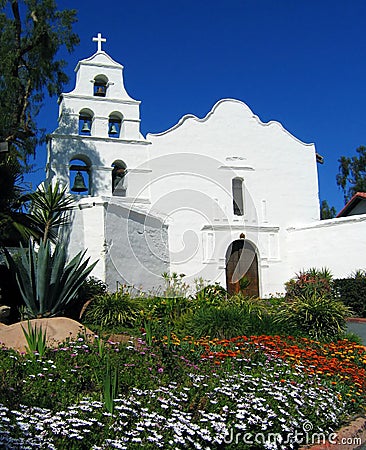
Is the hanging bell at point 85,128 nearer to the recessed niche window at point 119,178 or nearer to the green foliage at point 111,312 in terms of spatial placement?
the recessed niche window at point 119,178

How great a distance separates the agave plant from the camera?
9617mm

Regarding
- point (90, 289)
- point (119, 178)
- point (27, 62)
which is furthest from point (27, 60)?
point (90, 289)

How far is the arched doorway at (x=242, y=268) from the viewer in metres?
19.9

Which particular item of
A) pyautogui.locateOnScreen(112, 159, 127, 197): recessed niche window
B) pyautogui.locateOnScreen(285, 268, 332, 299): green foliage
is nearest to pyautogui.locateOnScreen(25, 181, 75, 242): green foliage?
pyautogui.locateOnScreen(112, 159, 127, 197): recessed niche window

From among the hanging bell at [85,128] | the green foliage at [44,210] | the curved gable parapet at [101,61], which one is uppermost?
the curved gable parapet at [101,61]

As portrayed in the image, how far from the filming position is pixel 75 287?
33.9ft

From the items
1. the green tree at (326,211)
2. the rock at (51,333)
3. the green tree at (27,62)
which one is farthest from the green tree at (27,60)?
the green tree at (326,211)

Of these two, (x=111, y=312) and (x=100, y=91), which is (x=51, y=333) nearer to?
(x=111, y=312)

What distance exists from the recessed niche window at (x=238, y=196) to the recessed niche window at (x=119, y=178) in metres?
4.76

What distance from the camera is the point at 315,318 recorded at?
34.4ft

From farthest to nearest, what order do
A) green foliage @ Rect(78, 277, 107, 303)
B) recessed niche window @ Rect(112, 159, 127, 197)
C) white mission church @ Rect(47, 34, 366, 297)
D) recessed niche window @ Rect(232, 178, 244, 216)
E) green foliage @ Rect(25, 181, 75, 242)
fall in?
1. recessed niche window @ Rect(232, 178, 244, 216)
2. recessed niche window @ Rect(112, 159, 127, 197)
3. white mission church @ Rect(47, 34, 366, 297)
4. green foliage @ Rect(25, 181, 75, 242)
5. green foliage @ Rect(78, 277, 107, 303)

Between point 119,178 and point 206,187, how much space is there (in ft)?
11.3

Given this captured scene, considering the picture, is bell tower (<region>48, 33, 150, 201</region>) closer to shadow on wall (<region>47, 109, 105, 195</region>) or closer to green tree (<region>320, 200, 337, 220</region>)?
shadow on wall (<region>47, 109, 105, 195</region>)

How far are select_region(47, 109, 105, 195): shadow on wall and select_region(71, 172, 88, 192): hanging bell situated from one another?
1.42 feet
